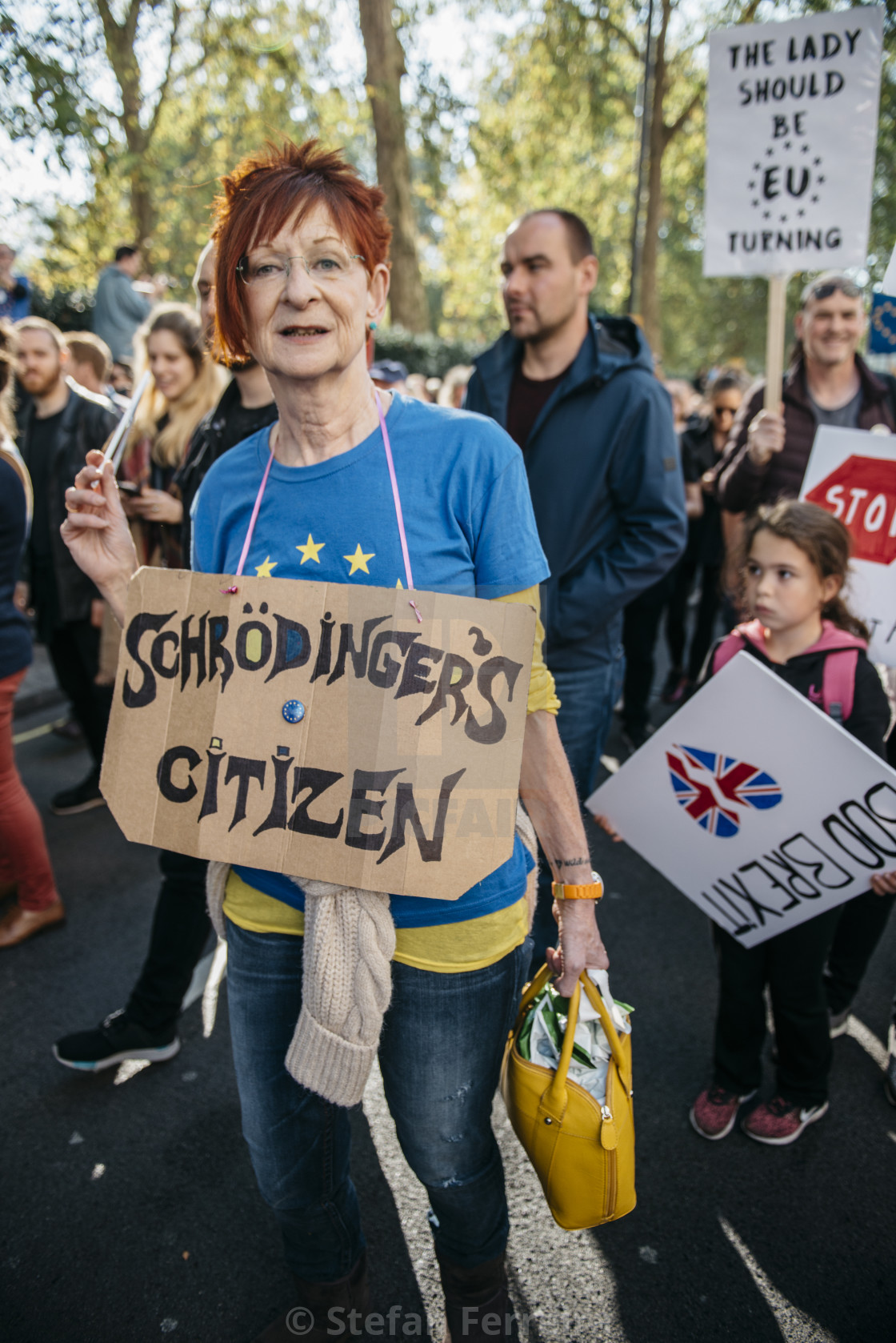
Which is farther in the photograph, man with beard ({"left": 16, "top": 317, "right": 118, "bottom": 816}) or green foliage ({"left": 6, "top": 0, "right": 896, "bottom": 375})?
green foliage ({"left": 6, "top": 0, "right": 896, "bottom": 375})

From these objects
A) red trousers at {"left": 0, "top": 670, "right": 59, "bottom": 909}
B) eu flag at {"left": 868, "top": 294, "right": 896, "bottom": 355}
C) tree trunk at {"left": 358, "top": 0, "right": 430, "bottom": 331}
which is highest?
tree trunk at {"left": 358, "top": 0, "right": 430, "bottom": 331}

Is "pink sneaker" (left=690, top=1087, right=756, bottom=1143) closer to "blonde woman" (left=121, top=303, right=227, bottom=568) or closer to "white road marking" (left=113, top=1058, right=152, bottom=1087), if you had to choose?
"white road marking" (left=113, top=1058, right=152, bottom=1087)

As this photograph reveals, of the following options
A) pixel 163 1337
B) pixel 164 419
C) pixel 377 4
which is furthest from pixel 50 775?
pixel 377 4

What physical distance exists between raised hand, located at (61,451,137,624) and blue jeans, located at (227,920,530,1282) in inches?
24.9

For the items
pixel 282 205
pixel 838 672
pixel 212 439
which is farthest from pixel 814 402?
pixel 282 205

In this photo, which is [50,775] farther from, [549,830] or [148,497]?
[549,830]

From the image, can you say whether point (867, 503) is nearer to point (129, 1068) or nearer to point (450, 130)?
point (129, 1068)

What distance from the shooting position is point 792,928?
2154mm

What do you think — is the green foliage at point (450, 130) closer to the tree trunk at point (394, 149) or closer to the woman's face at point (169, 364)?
the tree trunk at point (394, 149)

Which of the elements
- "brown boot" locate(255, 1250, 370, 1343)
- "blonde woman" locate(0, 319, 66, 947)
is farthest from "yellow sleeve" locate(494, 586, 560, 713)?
"blonde woman" locate(0, 319, 66, 947)

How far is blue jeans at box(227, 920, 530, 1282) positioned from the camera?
1.41 metres

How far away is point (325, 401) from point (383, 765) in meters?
0.58

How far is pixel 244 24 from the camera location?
523 inches

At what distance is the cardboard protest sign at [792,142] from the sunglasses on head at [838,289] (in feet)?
0.23
